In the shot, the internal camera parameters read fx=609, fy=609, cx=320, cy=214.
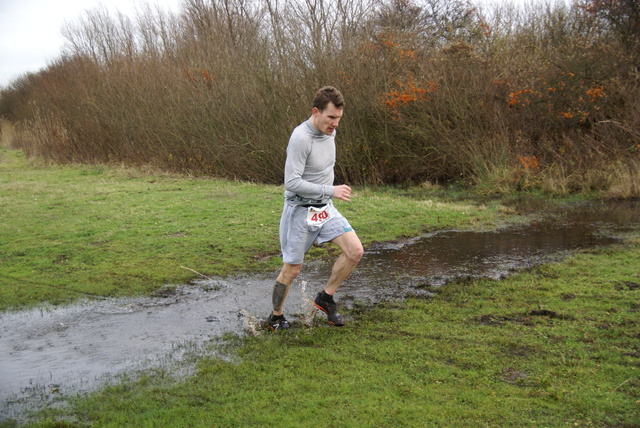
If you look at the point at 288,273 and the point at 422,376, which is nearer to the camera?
the point at 422,376

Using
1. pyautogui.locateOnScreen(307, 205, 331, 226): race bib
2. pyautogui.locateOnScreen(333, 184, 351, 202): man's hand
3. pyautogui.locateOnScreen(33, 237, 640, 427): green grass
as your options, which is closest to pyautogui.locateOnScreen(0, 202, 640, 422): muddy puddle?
pyautogui.locateOnScreen(33, 237, 640, 427): green grass

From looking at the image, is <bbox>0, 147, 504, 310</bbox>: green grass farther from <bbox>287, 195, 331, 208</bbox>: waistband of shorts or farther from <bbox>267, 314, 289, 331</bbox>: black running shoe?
<bbox>287, 195, 331, 208</bbox>: waistband of shorts

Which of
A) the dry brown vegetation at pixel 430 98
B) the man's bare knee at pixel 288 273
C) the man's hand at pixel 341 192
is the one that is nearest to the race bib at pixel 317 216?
the man's hand at pixel 341 192

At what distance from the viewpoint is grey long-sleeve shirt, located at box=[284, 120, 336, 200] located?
208 inches

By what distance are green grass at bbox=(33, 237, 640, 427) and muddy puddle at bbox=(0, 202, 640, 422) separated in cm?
41

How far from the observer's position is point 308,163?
17.8 feet

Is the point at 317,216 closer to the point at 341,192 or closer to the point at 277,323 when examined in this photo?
the point at 341,192

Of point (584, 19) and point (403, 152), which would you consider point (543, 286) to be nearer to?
point (403, 152)

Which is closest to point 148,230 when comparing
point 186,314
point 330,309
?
point 186,314

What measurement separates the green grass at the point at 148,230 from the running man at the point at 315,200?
7.85 feet

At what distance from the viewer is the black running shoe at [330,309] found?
224 inches

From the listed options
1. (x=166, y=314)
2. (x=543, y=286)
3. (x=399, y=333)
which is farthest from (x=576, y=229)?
(x=166, y=314)

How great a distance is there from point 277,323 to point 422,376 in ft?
5.64

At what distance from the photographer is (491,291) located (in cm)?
674
